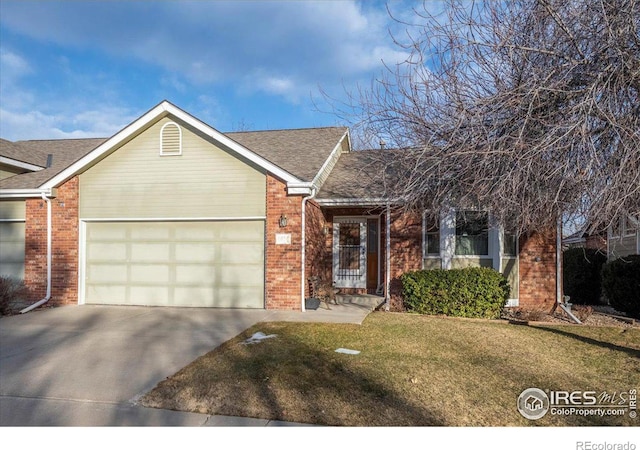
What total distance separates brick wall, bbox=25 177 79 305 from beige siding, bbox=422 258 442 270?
29.7 feet

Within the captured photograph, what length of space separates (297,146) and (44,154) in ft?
28.5

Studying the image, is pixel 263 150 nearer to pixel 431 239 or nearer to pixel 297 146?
pixel 297 146

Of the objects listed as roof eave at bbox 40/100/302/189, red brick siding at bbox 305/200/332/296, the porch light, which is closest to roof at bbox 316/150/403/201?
red brick siding at bbox 305/200/332/296

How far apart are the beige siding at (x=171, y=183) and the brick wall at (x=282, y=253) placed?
0.36 m

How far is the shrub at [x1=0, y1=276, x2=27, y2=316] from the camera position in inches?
437

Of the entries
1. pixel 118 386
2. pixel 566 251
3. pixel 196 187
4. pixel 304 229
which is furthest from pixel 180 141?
pixel 566 251

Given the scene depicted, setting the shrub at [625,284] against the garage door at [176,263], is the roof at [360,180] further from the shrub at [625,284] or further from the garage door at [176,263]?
the shrub at [625,284]

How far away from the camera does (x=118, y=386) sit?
231 inches

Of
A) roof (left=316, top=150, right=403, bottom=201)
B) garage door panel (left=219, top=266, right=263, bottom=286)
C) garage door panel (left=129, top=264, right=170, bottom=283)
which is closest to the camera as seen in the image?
roof (left=316, top=150, right=403, bottom=201)

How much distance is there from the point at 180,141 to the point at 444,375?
872cm

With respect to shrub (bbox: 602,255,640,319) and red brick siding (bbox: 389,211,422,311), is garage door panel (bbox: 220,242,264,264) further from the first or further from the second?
shrub (bbox: 602,255,640,319)

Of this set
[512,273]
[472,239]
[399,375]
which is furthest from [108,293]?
[512,273]
